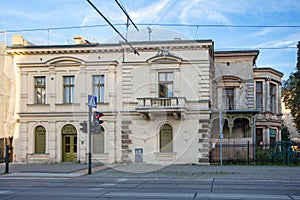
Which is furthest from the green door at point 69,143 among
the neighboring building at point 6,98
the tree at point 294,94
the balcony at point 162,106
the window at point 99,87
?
the tree at point 294,94

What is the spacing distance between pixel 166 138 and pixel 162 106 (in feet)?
8.70

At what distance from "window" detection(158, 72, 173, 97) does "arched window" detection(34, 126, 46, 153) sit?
9269mm

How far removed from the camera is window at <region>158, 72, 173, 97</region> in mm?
28188

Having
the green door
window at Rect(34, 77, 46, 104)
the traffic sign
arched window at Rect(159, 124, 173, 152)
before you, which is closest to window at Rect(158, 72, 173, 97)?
arched window at Rect(159, 124, 173, 152)

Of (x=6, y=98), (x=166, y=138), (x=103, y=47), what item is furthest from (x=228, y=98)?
(x=6, y=98)

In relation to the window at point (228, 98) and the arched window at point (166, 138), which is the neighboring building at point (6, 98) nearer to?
the arched window at point (166, 138)

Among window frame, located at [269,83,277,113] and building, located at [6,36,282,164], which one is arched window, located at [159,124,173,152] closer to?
building, located at [6,36,282,164]

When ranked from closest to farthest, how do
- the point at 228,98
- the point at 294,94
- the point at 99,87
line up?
the point at 99,87, the point at 228,98, the point at 294,94

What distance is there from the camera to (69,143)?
29.2 meters

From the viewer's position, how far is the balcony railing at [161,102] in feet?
87.3

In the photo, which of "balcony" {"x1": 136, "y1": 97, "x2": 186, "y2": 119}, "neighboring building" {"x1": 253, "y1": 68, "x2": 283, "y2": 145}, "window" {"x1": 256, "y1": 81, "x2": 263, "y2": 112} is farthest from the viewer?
"window" {"x1": 256, "y1": 81, "x2": 263, "y2": 112}

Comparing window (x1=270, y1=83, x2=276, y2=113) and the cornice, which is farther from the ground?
the cornice

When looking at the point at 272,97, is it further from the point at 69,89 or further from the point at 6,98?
the point at 6,98

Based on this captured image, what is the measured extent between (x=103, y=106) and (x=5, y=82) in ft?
26.0
